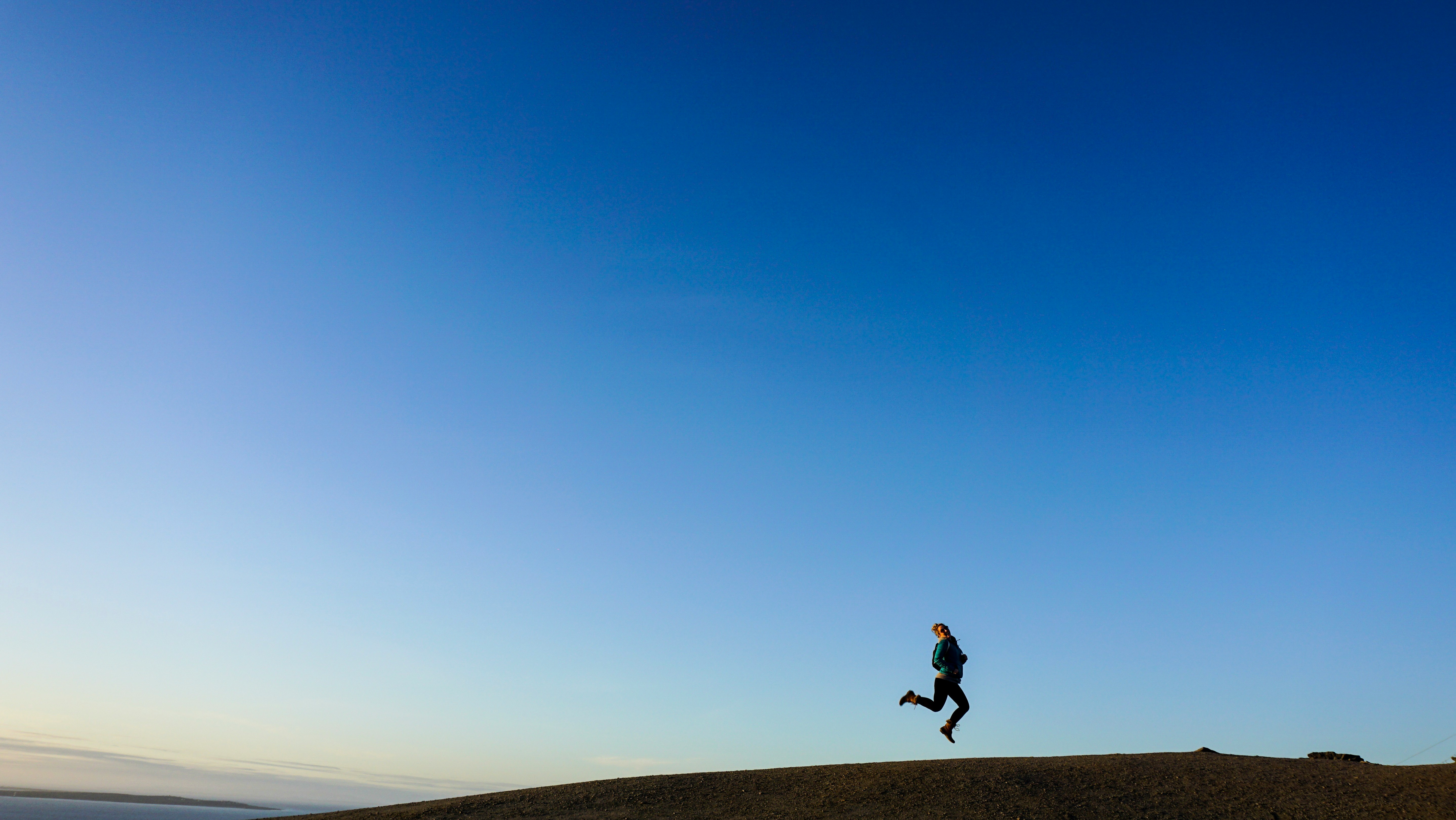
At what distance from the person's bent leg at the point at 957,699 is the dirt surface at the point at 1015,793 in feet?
4.99

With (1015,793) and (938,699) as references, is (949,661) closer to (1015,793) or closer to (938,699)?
(938,699)

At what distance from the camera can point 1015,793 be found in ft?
56.7

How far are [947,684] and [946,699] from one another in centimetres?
31

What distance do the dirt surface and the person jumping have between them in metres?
1.57

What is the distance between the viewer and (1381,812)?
15422 millimetres

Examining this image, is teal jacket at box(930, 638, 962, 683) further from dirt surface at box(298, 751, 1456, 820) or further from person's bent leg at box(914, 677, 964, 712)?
dirt surface at box(298, 751, 1456, 820)

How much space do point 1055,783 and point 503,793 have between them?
13.2 metres

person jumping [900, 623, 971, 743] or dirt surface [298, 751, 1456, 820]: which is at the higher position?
person jumping [900, 623, 971, 743]

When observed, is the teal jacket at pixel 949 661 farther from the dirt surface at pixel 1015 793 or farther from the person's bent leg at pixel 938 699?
the dirt surface at pixel 1015 793

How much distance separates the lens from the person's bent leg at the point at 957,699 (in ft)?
57.9

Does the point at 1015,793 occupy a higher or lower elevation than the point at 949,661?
lower

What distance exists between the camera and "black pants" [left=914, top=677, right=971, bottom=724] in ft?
57.6

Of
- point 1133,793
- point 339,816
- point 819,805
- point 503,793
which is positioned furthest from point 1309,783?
point 339,816

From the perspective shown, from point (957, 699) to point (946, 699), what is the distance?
0.25 meters
